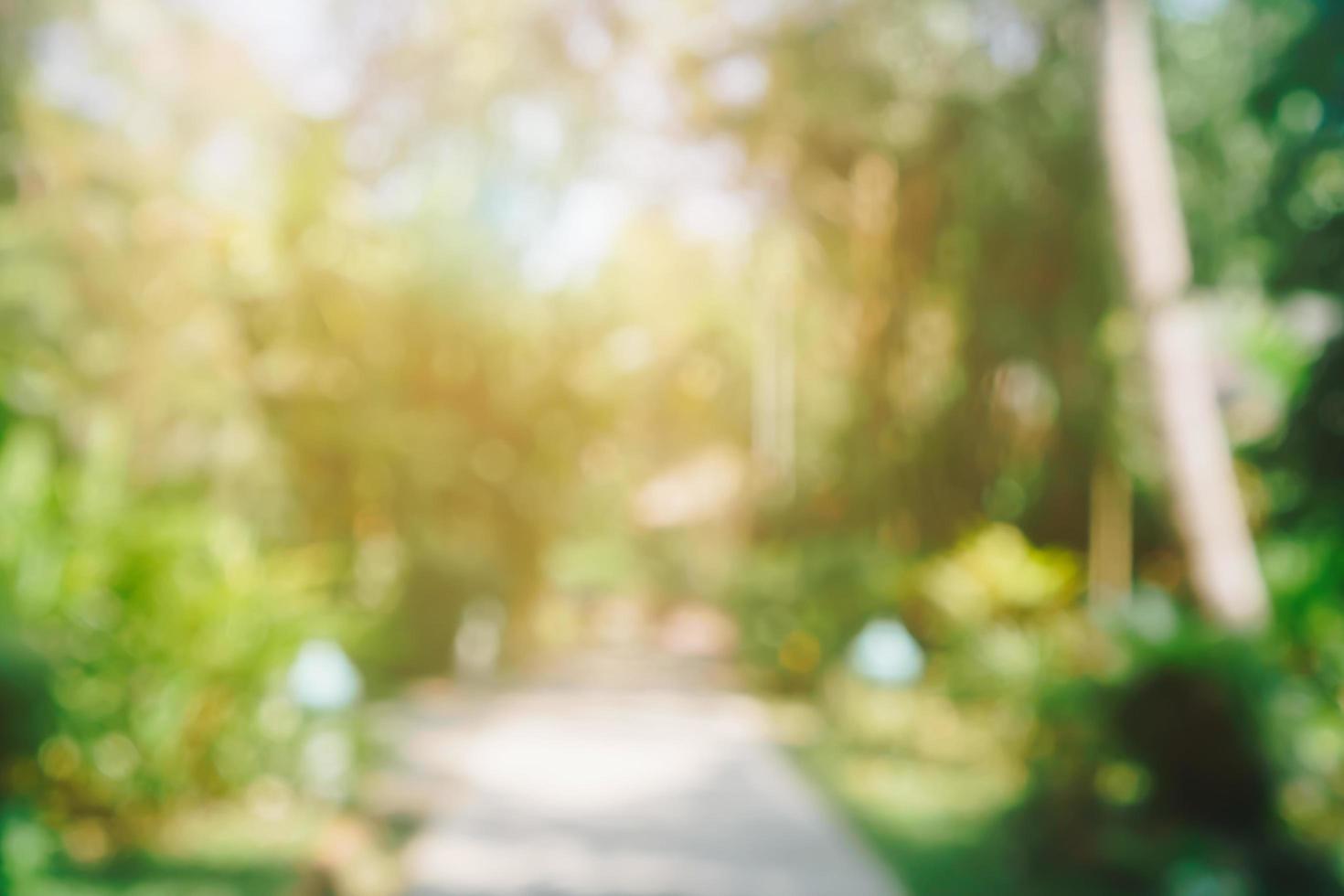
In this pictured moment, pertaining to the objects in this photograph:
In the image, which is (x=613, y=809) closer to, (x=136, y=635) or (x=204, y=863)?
(x=204, y=863)

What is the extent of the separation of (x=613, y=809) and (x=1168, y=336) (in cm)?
523

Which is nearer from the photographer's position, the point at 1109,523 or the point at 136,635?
the point at 136,635

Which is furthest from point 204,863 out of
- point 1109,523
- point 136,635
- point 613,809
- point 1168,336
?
point 1109,523

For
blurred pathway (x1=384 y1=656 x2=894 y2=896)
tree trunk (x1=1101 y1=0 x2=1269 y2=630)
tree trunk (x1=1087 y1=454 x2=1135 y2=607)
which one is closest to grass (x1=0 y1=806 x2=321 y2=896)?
blurred pathway (x1=384 y1=656 x2=894 y2=896)

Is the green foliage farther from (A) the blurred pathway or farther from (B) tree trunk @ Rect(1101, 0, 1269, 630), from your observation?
Result: (B) tree trunk @ Rect(1101, 0, 1269, 630)

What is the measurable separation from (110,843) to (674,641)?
89.3 ft

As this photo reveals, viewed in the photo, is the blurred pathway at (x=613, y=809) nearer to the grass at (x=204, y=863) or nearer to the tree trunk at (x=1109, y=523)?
the grass at (x=204, y=863)

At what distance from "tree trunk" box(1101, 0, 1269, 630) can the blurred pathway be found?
3.04 metres

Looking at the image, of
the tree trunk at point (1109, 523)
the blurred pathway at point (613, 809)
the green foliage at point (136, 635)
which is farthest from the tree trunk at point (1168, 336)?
the green foliage at point (136, 635)

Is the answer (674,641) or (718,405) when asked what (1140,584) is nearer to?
(718,405)

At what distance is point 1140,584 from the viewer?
1357cm

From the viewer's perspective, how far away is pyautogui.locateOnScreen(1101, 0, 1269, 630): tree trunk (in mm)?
8062

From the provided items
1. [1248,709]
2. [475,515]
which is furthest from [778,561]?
[1248,709]

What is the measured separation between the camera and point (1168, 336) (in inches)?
328
